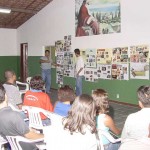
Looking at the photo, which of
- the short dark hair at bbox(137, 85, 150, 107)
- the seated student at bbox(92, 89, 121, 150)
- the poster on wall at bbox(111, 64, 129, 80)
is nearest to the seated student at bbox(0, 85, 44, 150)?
the seated student at bbox(92, 89, 121, 150)

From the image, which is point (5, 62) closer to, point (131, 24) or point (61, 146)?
point (131, 24)

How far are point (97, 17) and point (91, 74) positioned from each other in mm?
1782

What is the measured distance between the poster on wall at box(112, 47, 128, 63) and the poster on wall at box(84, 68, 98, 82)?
0.93m

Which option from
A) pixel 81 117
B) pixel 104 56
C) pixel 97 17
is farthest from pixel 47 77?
pixel 81 117

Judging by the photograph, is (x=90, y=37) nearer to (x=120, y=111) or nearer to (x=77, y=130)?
(x=120, y=111)

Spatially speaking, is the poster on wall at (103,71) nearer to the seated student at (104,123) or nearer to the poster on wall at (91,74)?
the poster on wall at (91,74)

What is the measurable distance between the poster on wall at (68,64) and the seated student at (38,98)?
5.68 metres

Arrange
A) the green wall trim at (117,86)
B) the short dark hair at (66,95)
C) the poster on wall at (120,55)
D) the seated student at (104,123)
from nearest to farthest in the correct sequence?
the seated student at (104,123), the short dark hair at (66,95), the green wall trim at (117,86), the poster on wall at (120,55)

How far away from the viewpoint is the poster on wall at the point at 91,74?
8.09 metres

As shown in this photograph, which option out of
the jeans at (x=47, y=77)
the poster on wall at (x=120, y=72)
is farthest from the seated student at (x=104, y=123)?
the jeans at (x=47, y=77)

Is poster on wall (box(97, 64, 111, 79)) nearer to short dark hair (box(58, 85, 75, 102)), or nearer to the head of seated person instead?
short dark hair (box(58, 85, 75, 102))

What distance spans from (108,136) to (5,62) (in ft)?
36.9

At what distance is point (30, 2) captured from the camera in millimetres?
9766

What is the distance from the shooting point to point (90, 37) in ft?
26.9
